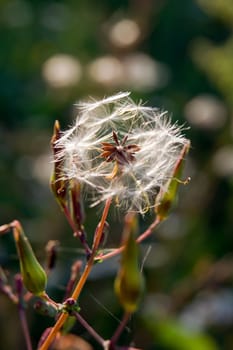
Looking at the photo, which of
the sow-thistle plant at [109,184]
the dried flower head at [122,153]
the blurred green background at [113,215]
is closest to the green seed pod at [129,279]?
the sow-thistle plant at [109,184]

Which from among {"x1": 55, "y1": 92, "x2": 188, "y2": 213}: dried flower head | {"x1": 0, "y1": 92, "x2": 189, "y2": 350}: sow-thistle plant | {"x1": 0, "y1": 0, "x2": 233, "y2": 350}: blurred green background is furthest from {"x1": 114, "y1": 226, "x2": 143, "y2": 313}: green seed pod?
{"x1": 0, "y1": 0, "x2": 233, "y2": 350}: blurred green background

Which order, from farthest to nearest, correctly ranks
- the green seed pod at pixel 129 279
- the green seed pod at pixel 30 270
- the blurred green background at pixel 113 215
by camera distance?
the blurred green background at pixel 113 215 < the green seed pod at pixel 30 270 < the green seed pod at pixel 129 279

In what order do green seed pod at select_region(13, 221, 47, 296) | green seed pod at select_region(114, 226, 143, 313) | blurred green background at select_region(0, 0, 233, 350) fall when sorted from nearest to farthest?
green seed pod at select_region(114, 226, 143, 313) → green seed pod at select_region(13, 221, 47, 296) → blurred green background at select_region(0, 0, 233, 350)

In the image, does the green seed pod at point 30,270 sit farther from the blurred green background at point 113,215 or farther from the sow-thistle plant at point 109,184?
the blurred green background at point 113,215

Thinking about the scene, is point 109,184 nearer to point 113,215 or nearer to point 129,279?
point 129,279

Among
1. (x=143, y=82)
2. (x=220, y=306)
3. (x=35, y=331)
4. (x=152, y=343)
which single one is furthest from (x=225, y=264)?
(x=143, y=82)

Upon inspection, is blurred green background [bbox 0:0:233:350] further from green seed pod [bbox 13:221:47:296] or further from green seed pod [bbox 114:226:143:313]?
green seed pod [bbox 114:226:143:313]

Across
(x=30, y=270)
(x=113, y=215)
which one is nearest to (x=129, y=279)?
(x=30, y=270)

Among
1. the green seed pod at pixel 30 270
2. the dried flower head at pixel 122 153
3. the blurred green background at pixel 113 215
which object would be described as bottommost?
the blurred green background at pixel 113 215
